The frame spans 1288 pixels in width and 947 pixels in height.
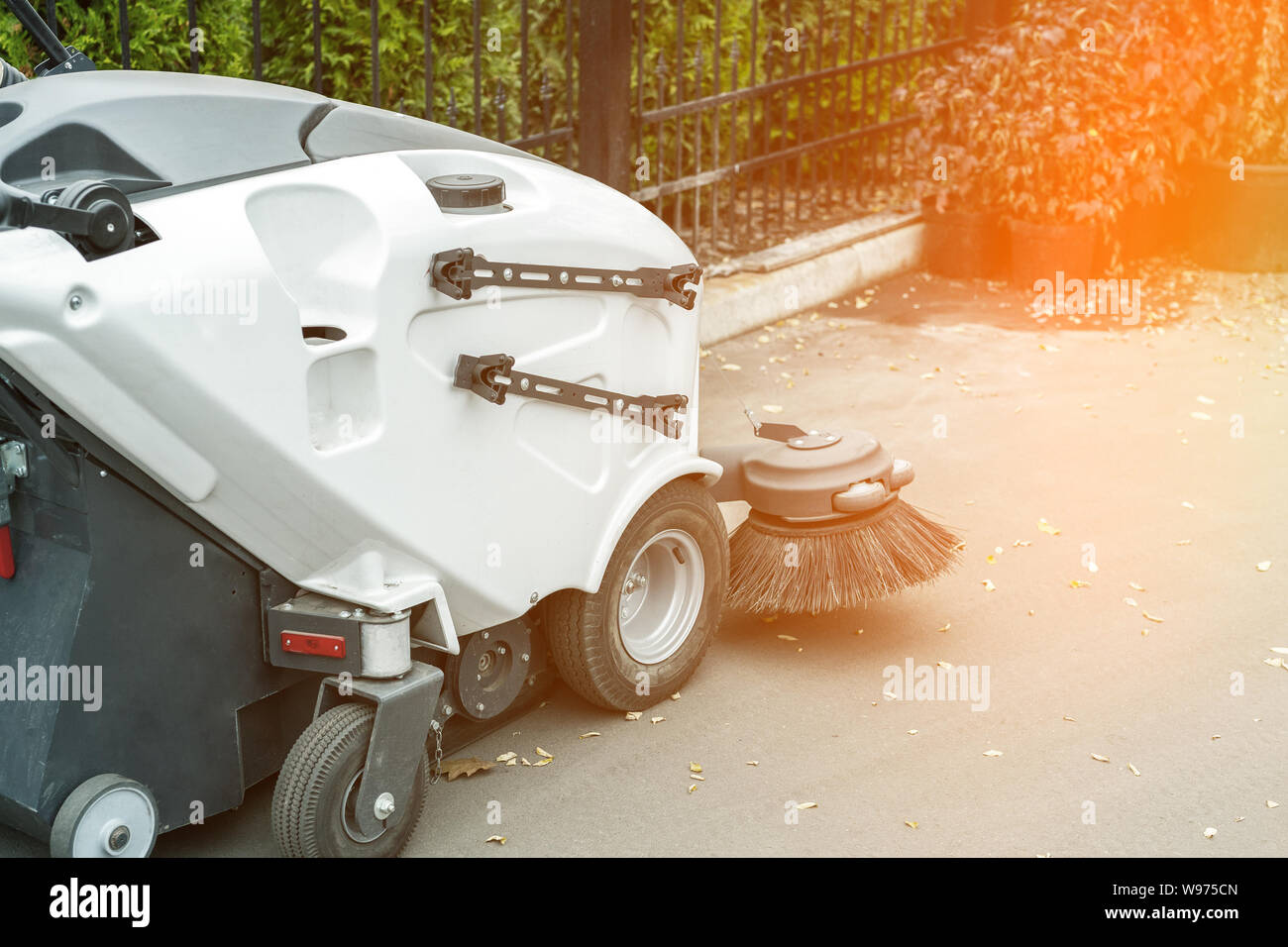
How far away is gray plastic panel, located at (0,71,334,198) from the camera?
271cm

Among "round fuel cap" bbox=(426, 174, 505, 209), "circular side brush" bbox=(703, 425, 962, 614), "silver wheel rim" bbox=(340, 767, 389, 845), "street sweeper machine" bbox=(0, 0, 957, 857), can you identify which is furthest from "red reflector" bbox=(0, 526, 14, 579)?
"circular side brush" bbox=(703, 425, 962, 614)

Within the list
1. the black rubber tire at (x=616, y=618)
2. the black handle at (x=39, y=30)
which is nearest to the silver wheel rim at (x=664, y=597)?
the black rubber tire at (x=616, y=618)

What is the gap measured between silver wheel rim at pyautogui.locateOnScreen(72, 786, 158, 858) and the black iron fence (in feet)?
9.26

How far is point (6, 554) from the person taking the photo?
2836 millimetres

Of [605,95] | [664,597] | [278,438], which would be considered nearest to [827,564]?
A: [664,597]

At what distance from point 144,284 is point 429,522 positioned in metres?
0.79

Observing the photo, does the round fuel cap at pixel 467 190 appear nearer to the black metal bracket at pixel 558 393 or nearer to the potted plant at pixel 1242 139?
the black metal bracket at pixel 558 393

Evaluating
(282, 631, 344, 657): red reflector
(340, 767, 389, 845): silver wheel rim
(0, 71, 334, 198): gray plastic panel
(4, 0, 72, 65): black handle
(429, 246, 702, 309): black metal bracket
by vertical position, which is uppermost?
(4, 0, 72, 65): black handle

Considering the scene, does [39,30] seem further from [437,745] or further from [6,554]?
[437,745]

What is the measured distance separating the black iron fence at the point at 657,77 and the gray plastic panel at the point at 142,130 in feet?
6.53

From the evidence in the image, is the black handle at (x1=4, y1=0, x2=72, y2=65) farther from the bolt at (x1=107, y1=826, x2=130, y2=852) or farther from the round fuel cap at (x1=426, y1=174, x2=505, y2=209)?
the bolt at (x1=107, y1=826, x2=130, y2=852)

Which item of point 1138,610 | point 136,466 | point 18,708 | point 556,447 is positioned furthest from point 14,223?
point 1138,610

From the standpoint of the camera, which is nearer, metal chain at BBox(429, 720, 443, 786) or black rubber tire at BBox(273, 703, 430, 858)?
black rubber tire at BBox(273, 703, 430, 858)
